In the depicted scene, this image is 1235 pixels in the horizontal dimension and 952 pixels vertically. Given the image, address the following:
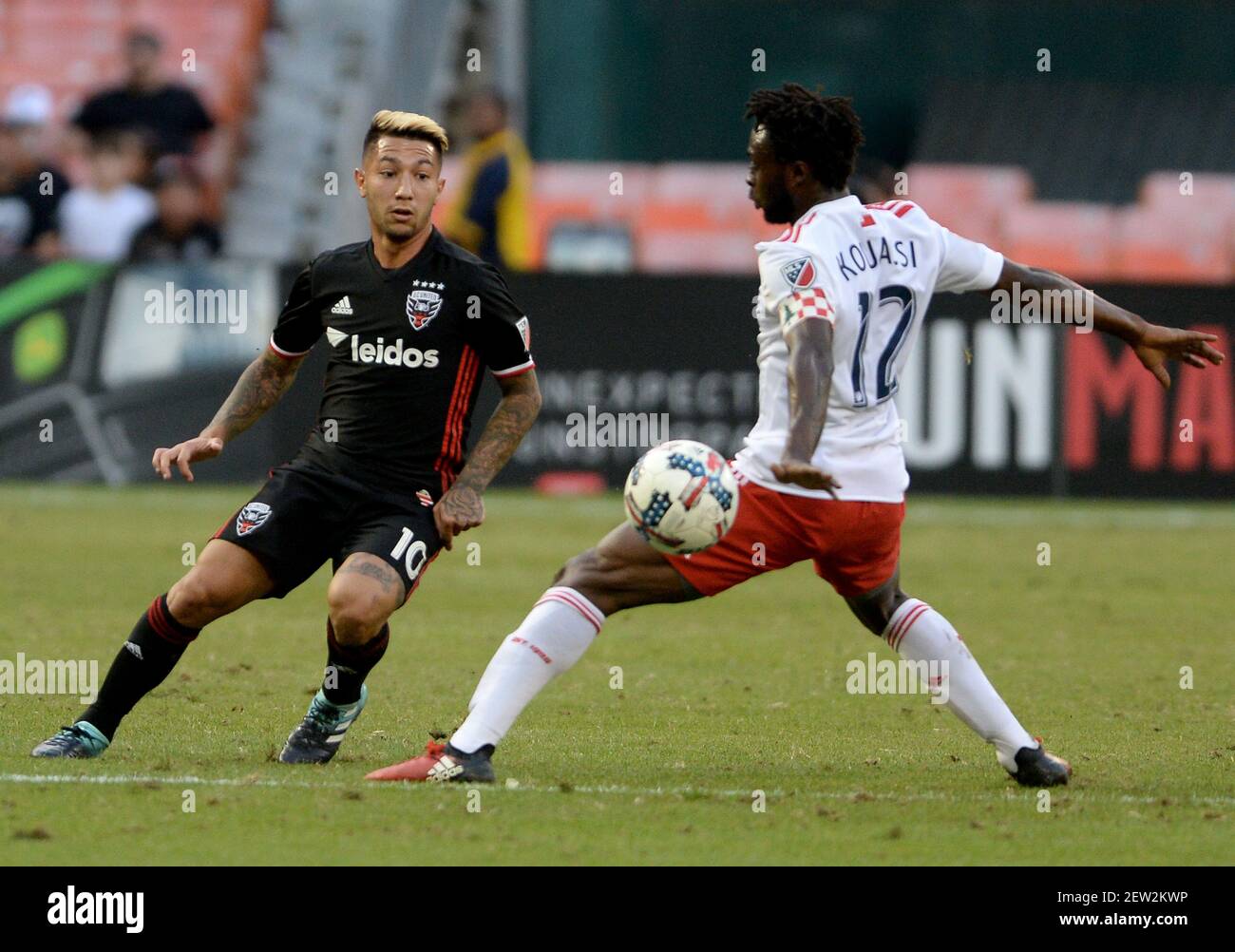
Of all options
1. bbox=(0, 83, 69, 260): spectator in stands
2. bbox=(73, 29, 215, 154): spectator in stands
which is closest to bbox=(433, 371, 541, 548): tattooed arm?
bbox=(0, 83, 69, 260): spectator in stands

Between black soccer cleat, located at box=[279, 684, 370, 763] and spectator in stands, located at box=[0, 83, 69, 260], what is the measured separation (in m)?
14.1

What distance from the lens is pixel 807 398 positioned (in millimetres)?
5984

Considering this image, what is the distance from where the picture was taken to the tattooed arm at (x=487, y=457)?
6.70 m

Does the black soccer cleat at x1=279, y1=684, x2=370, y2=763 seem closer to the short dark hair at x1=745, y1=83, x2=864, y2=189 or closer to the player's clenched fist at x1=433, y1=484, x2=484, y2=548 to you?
the player's clenched fist at x1=433, y1=484, x2=484, y2=548

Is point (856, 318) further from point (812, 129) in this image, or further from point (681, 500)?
point (681, 500)

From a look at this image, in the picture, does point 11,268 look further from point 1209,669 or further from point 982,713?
point 982,713

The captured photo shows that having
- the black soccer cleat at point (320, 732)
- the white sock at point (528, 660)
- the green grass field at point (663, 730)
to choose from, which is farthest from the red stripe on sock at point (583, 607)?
the black soccer cleat at point (320, 732)

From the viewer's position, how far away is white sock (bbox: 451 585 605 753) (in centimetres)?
637

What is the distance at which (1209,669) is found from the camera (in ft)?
31.8

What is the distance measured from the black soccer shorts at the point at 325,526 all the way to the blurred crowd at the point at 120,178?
43.6 ft

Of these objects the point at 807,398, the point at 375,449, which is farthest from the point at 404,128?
the point at 807,398

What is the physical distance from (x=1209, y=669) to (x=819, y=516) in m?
4.10

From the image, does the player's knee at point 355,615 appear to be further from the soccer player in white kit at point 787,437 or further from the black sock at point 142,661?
the black sock at point 142,661
